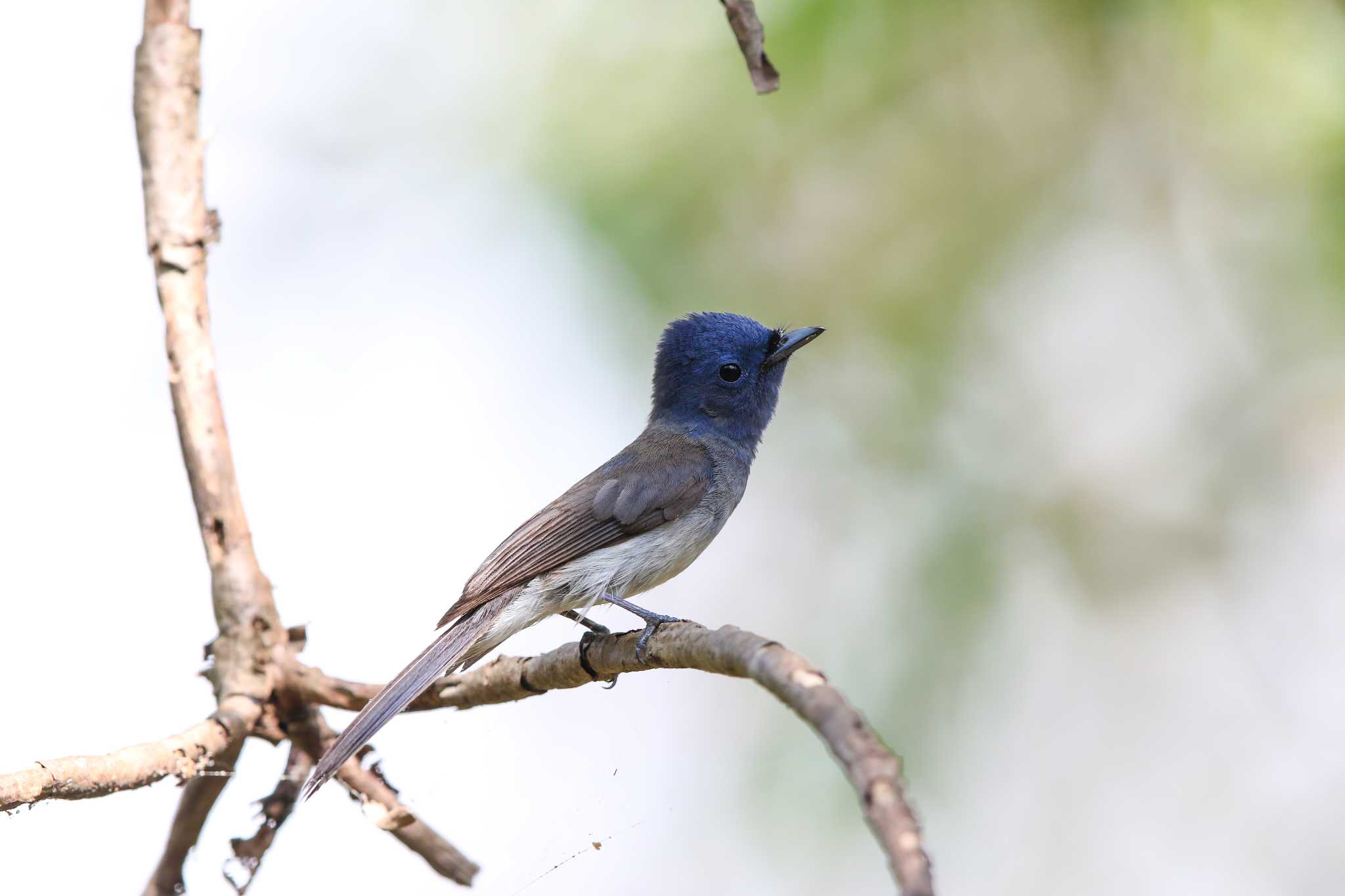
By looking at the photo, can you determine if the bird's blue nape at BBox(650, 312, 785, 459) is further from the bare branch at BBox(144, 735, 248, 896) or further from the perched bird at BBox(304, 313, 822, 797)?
the bare branch at BBox(144, 735, 248, 896)

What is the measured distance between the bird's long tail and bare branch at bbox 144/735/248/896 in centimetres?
31

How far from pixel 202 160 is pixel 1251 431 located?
3.92 m

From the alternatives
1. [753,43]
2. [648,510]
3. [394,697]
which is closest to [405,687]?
[394,697]

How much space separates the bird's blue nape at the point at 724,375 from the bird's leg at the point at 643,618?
39.1 inches

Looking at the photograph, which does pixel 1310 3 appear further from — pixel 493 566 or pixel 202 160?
pixel 202 160

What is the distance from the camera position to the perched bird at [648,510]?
3898mm

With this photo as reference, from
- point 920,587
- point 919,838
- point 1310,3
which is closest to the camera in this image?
point 919,838

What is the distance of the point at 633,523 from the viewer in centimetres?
423

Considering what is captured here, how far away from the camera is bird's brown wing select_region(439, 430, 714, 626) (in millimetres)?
4012

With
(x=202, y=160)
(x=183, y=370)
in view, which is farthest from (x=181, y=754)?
(x=202, y=160)

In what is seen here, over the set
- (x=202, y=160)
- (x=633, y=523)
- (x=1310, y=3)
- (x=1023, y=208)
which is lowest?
(x=633, y=523)

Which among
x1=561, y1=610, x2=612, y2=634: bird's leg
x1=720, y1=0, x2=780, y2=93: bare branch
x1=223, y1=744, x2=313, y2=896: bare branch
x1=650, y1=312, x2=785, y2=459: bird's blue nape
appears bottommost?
x1=223, y1=744, x2=313, y2=896: bare branch

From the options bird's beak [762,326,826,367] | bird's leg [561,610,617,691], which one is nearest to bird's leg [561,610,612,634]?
bird's leg [561,610,617,691]

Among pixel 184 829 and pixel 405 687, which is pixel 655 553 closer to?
pixel 405 687
